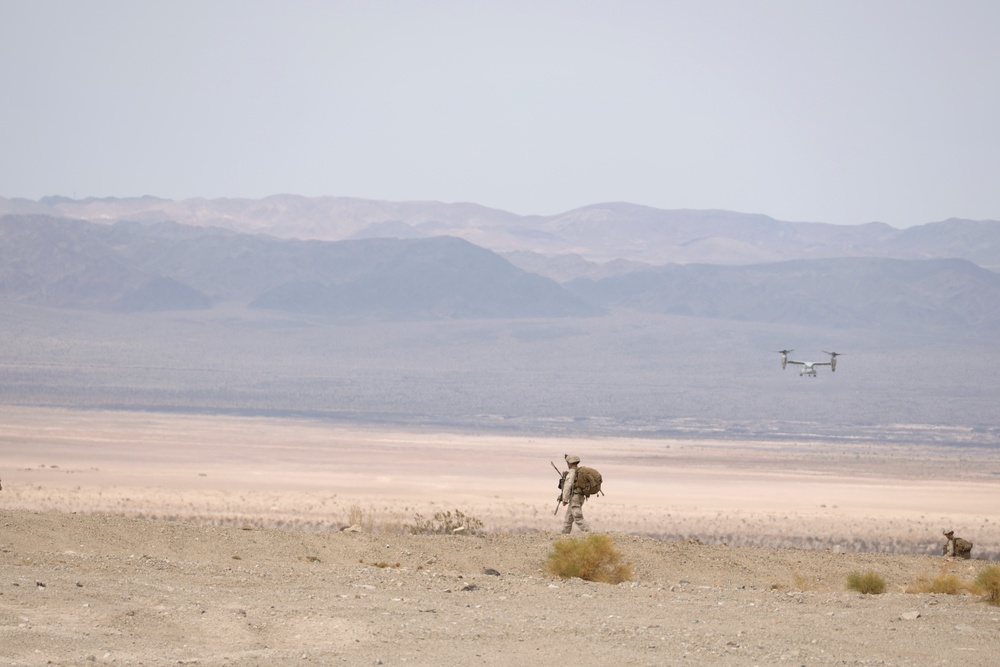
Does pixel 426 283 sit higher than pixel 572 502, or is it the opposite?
pixel 426 283

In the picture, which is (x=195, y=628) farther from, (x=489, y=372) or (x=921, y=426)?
(x=489, y=372)

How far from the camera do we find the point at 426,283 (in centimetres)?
15738

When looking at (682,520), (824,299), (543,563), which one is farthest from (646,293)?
(543,563)

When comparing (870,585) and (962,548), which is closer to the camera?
(870,585)

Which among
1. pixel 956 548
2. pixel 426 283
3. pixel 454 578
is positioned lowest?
pixel 956 548

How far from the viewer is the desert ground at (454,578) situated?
10.8 meters

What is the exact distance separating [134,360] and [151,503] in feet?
220

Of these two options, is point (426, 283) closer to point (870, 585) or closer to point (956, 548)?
point (956, 548)

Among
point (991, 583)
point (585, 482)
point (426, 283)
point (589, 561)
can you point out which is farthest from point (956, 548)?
point (426, 283)

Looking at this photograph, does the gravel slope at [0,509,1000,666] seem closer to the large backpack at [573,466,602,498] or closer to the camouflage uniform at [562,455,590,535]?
the camouflage uniform at [562,455,590,535]

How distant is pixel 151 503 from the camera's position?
1135 inches

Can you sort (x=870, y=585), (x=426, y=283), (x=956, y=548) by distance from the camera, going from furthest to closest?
(x=426, y=283)
(x=956, y=548)
(x=870, y=585)

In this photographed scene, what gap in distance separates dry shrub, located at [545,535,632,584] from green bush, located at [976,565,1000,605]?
11.7 feet

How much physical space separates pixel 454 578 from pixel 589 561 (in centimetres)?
179
